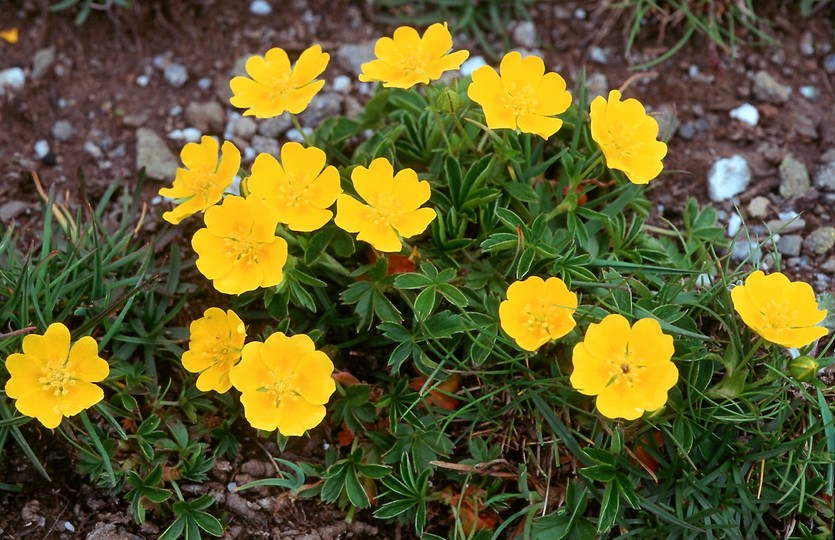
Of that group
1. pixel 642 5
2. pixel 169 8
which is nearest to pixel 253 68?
pixel 169 8

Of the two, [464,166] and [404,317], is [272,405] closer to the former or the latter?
[404,317]

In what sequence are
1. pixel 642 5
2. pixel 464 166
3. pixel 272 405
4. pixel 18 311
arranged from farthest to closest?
pixel 642 5 < pixel 464 166 < pixel 18 311 < pixel 272 405

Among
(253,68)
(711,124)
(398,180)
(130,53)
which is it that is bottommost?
(711,124)

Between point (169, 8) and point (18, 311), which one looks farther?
point (169, 8)

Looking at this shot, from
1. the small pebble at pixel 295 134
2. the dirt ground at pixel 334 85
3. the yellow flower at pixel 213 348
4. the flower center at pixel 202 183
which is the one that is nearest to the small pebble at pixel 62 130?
the dirt ground at pixel 334 85

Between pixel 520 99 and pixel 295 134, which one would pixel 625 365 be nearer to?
pixel 520 99

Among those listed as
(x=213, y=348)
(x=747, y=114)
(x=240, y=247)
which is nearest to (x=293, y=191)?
(x=240, y=247)

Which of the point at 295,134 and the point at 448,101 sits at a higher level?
the point at 448,101
